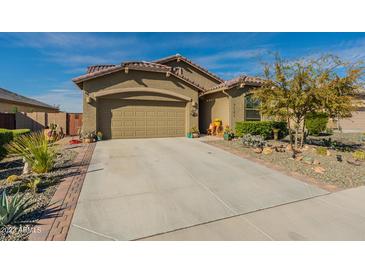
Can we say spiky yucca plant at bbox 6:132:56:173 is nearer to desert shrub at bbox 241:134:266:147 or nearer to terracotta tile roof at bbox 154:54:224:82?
desert shrub at bbox 241:134:266:147

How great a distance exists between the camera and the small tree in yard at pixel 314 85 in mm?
6945

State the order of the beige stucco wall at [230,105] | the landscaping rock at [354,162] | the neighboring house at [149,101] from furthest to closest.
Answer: the beige stucco wall at [230,105]
the neighboring house at [149,101]
the landscaping rock at [354,162]

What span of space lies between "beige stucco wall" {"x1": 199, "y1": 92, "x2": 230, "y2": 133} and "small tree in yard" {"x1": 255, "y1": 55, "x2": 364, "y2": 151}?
14.4ft

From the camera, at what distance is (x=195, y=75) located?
1656 cm

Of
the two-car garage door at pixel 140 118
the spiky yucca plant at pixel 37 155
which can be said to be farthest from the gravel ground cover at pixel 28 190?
the two-car garage door at pixel 140 118

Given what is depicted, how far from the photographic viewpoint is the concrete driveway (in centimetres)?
276

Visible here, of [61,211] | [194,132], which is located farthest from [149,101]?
[61,211]

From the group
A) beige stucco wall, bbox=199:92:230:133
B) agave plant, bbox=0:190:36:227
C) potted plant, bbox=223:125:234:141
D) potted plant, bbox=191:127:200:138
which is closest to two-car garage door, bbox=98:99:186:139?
potted plant, bbox=191:127:200:138

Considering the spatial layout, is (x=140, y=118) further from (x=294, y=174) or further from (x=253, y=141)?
(x=294, y=174)

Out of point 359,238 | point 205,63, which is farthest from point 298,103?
point 205,63

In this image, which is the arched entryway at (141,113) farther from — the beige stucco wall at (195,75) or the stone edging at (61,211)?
the stone edging at (61,211)

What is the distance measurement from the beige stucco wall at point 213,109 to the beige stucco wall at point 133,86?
1747 millimetres

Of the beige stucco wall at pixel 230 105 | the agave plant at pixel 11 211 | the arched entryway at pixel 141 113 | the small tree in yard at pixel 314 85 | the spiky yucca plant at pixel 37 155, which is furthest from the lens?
the beige stucco wall at pixel 230 105
